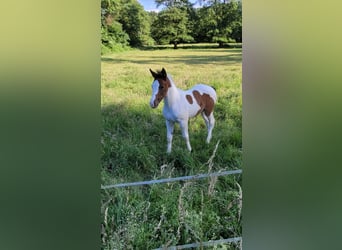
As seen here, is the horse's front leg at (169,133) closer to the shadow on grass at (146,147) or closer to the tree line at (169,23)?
the shadow on grass at (146,147)

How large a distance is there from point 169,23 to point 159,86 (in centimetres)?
26

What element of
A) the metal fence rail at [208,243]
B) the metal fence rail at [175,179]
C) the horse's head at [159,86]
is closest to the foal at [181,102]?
the horse's head at [159,86]

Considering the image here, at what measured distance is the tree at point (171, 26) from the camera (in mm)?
1666

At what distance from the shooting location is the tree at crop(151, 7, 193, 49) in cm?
167

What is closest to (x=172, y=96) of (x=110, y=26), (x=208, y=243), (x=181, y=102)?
(x=181, y=102)

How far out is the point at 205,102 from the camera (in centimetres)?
176

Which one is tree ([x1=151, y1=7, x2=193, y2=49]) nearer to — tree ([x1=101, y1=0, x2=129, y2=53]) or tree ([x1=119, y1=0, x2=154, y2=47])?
tree ([x1=119, y1=0, x2=154, y2=47])

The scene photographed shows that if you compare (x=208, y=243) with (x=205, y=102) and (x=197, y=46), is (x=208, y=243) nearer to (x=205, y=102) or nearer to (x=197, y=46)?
(x=205, y=102)

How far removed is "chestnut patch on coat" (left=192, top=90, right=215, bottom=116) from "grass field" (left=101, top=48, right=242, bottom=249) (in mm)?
32
